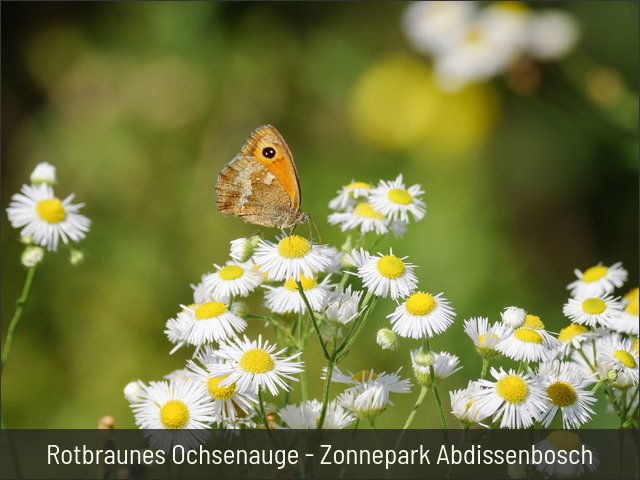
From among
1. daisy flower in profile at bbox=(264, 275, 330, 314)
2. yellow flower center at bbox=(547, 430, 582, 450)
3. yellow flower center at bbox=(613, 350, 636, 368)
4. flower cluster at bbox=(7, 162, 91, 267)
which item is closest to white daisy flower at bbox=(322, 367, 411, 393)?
daisy flower in profile at bbox=(264, 275, 330, 314)

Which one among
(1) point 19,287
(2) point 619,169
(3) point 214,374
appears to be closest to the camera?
(3) point 214,374

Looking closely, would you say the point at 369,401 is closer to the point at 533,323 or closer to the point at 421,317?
the point at 421,317

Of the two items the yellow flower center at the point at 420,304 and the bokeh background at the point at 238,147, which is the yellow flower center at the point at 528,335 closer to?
the yellow flower center at the point at 420,304

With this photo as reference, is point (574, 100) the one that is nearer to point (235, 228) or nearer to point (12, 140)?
point (235, 228)

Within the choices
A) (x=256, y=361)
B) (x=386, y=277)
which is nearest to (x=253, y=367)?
(x=256, y=361)

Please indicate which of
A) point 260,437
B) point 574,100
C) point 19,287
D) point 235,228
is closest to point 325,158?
point 235,228

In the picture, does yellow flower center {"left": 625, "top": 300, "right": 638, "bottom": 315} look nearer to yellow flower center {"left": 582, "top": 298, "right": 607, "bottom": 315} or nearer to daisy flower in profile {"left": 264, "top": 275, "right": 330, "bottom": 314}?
yellow flower center {"left": 582, "top": 298, "right": 607, "bottom": 315}

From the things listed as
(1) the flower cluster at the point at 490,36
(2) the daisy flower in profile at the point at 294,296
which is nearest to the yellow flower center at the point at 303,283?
(2) the daisy flower in profile at the point at 294,296
